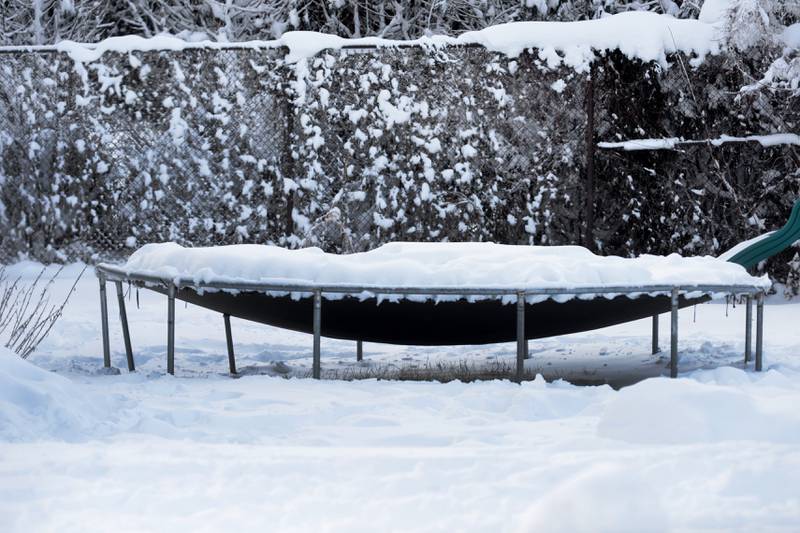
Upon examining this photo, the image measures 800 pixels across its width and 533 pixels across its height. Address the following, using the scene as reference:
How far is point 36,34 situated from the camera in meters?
12.5

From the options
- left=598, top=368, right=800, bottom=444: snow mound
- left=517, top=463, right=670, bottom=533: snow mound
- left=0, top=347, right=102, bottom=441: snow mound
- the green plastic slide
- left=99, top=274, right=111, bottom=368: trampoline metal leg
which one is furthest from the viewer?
the green plastic slide

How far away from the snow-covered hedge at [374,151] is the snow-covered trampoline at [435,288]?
3.08 m

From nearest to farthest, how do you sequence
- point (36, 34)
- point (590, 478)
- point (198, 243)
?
point (590, 478), point (198, 243), point (36, 34)

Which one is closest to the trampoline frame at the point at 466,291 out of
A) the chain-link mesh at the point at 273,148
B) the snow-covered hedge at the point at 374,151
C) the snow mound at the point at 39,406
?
the snow mound at the point at 39,406

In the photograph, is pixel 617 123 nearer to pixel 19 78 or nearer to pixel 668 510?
pixel 19 78

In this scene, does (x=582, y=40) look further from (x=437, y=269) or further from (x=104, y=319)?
(x=104, y=319)

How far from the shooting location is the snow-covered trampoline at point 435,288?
499cm

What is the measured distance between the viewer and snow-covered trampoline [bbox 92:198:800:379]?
16.4 ft

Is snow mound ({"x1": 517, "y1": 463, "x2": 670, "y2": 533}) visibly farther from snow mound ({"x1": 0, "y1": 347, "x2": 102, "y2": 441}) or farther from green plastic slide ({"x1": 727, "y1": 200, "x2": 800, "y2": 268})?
green plastic slide ({"x1": 727, "y1": 200, "x2": 800, "y2": 268})

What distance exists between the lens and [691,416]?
11.5 feet

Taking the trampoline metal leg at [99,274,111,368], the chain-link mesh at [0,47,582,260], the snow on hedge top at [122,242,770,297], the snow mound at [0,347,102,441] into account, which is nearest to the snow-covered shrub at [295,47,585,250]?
the chain-link mesh at [0,47,582,260]

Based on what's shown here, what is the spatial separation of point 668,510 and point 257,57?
718 centimetres

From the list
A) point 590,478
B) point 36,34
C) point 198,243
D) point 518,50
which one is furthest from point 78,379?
point 36,34

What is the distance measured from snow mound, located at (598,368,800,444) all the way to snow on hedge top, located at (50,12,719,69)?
5.47 meters
